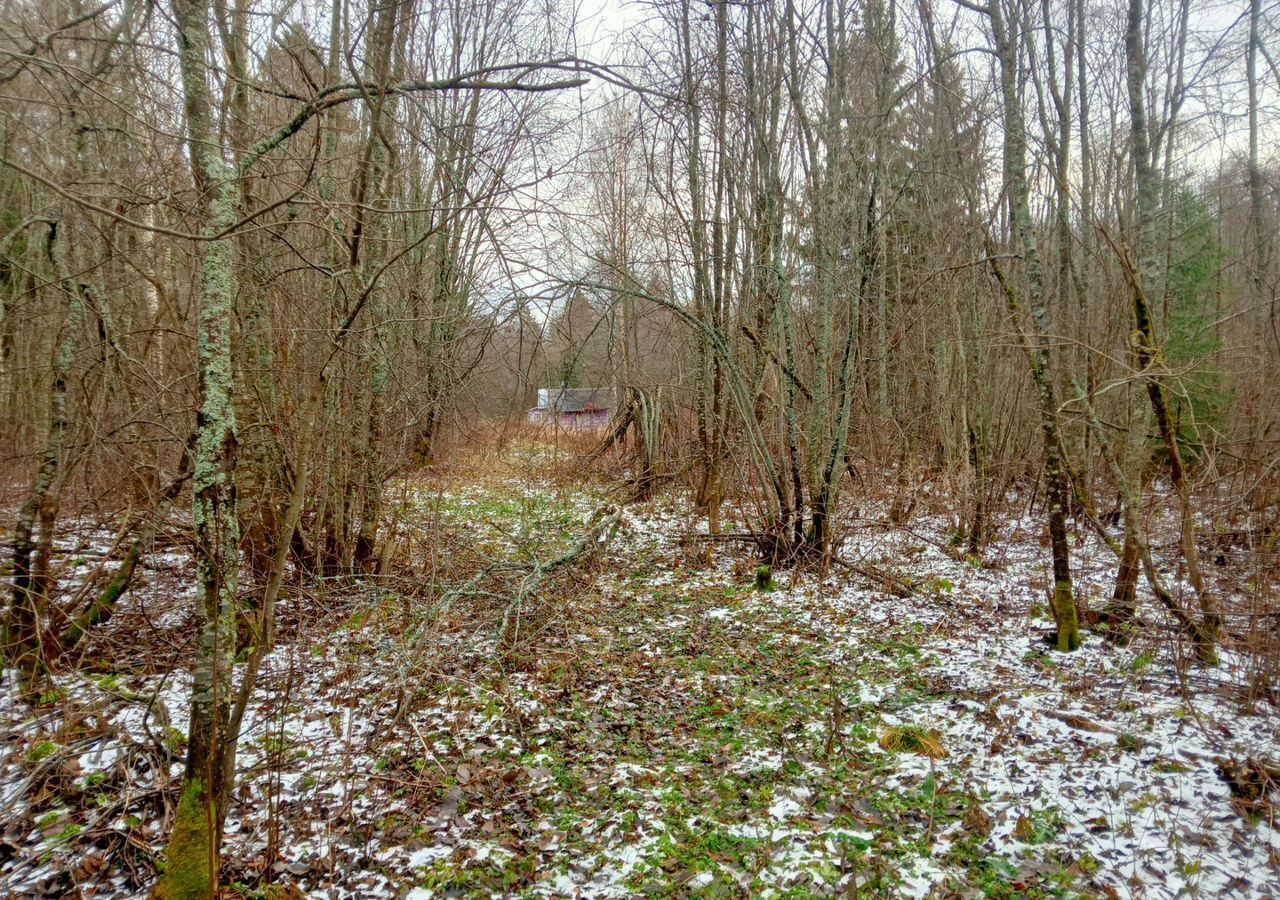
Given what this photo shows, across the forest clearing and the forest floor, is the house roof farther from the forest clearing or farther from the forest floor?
the forest floor

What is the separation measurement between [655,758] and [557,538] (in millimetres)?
→ 4743

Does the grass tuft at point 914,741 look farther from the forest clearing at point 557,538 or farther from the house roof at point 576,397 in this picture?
the house roof at point 576,397

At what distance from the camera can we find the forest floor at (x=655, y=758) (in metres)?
3.15

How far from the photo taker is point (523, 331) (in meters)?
5.84

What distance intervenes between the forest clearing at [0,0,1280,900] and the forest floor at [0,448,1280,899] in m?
0.03

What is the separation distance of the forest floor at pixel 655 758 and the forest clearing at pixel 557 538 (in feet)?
0.10

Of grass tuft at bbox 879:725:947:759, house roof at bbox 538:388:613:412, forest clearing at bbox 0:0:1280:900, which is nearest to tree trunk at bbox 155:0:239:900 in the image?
forest clearing at bbox 0:0:1280:900

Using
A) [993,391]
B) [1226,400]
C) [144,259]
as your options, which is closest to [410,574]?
[144,259]

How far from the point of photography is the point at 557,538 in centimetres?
874

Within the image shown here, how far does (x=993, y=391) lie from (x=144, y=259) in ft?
34.1

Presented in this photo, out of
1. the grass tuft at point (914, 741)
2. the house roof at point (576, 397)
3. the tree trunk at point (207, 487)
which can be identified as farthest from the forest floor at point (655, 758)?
the house roof at point (576, 397)

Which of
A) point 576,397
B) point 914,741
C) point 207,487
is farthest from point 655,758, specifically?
point 576,397

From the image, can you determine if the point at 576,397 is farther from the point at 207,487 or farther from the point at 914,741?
the point at 207,487

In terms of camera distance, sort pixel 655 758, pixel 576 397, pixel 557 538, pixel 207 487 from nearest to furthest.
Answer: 1. pixel 207 487
2. pixel 655 758
3. pixel 557 538
4. pixel 576 397
